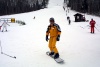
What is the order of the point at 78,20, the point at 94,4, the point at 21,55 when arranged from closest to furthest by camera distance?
the point at 21,55 < the point at 78,20 < the point at 94,4

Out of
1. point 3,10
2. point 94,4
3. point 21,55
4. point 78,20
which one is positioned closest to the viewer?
point 21,55

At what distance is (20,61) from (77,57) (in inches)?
102

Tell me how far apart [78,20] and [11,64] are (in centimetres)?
3053

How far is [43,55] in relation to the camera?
360 inches

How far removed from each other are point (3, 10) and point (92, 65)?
3552 inches

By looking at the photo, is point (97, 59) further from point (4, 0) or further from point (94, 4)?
point (4, 0)

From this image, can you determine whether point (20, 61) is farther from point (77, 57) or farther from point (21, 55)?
point (77, 57)

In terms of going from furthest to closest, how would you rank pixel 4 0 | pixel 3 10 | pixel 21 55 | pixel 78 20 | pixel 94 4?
pixel 4 0, pixel 3 10, pixel 94 4, pixel 78 20, pixel 21 55

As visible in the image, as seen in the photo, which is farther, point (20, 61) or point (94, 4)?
point (94, 4)

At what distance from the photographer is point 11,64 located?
25.2 feet

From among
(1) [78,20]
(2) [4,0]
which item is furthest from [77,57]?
(2) [4,0]

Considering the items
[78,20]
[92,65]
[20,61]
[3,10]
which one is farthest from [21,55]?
[3,10]

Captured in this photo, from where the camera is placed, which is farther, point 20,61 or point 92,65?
point 20,61

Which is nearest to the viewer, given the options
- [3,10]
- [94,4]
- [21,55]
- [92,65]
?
[92,65]
